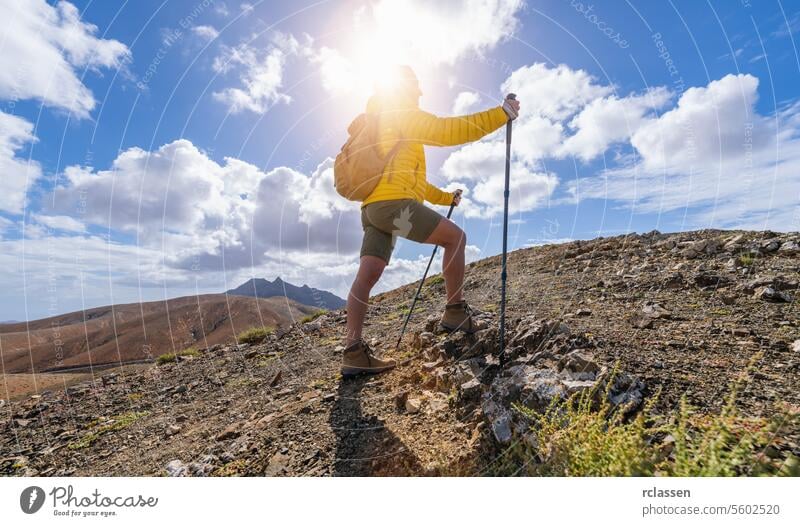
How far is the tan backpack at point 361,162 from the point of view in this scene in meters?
3.74

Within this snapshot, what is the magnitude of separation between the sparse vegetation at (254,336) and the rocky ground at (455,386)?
1.68m

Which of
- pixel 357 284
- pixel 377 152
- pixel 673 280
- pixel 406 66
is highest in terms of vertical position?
pixel 406 66

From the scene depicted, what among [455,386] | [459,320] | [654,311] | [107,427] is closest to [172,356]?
[107,427]

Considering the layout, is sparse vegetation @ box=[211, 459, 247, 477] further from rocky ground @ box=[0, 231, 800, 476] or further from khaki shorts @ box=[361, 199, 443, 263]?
khaki shorts @ box=[361, 199, 443, 263]

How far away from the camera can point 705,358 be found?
2.84 meters

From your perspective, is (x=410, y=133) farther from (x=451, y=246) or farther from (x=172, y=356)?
(x=172, y=356)

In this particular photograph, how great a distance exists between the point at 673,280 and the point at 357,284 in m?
4.62

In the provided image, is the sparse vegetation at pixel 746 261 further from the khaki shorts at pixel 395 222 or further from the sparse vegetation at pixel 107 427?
the sparse vegetation at pixel 107 427

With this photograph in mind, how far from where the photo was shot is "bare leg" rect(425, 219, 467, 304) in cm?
388

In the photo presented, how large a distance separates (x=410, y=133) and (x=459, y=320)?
216cm

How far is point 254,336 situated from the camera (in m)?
8.76
